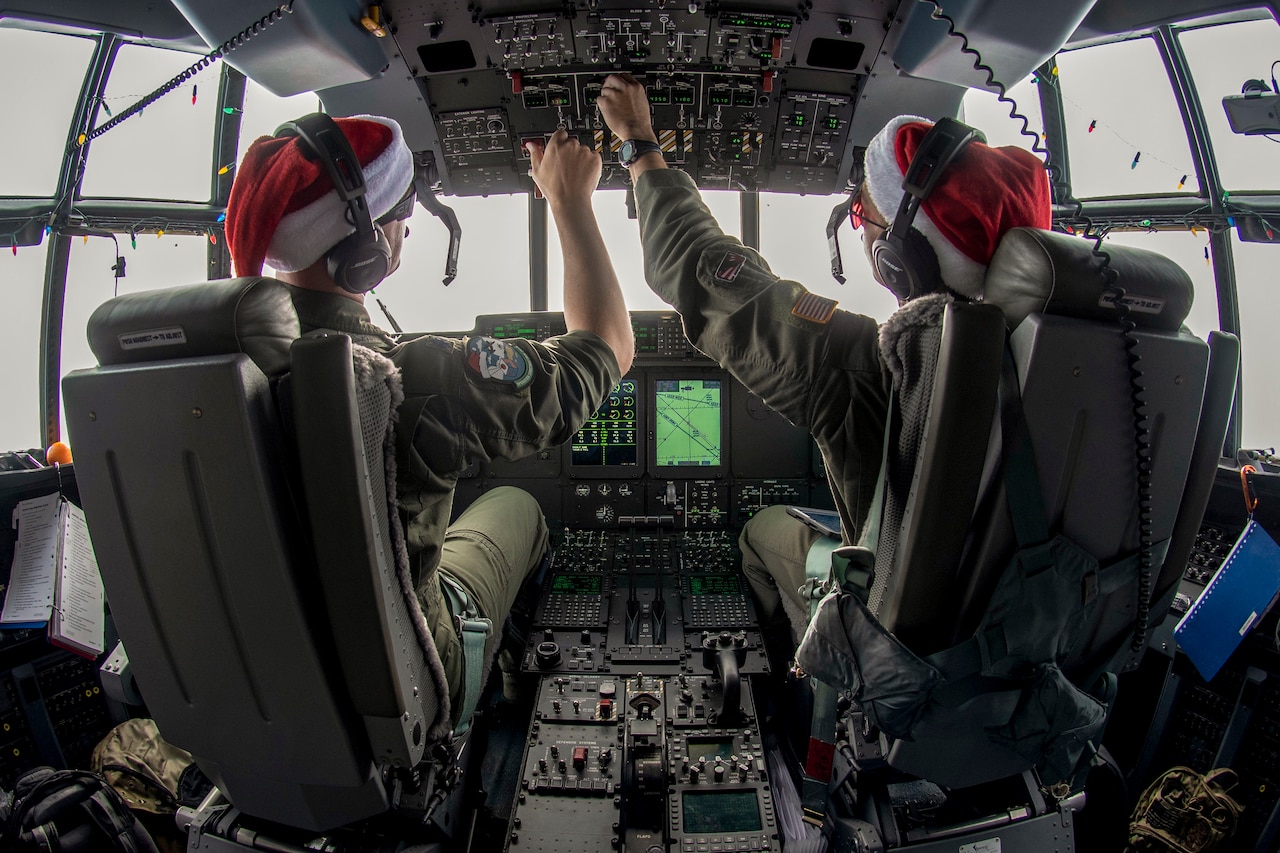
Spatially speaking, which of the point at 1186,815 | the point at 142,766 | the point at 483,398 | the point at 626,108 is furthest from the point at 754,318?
the point at 142,766

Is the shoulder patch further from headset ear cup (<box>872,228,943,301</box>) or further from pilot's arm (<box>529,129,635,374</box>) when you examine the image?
headset ear cup (<box>872,228,943,301</box>)

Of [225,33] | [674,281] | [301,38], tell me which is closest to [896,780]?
[674,281]

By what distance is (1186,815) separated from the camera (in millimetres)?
1696

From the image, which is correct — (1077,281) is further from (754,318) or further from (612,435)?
(612,435)

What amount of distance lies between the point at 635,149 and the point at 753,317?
1.45ft

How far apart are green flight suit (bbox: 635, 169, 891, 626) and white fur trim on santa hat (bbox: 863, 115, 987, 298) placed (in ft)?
0.46

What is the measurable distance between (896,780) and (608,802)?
62 centimetres

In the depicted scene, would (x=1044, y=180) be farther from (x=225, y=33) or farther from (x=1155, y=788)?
(x=1155, y=788)

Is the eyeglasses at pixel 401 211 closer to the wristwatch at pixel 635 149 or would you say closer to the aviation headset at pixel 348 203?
the aviation headset at pixel 348 203

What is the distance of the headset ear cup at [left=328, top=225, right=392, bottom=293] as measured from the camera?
1016mm

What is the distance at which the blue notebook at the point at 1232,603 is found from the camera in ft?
5.44

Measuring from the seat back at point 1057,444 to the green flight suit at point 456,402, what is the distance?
21.1 inches

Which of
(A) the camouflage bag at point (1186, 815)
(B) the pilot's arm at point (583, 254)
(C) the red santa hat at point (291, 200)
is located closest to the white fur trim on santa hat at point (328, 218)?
(C) the red santa hat at point (291, 200)

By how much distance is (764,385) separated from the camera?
3.42 ft
